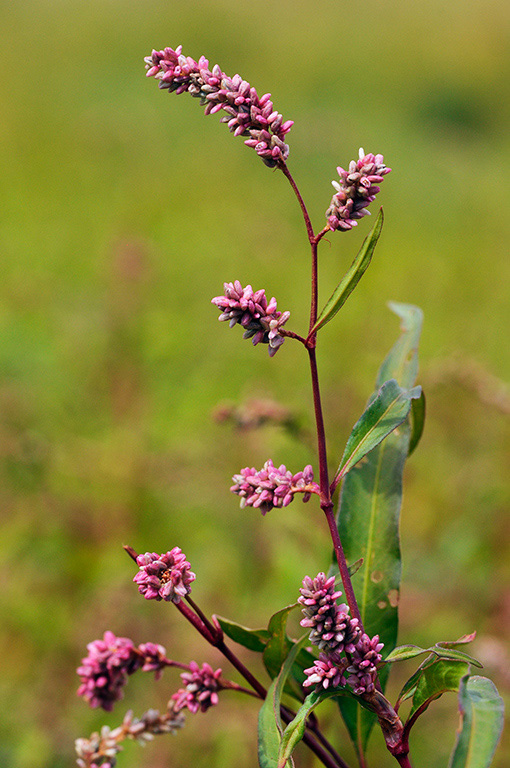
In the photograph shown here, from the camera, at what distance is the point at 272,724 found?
641mm

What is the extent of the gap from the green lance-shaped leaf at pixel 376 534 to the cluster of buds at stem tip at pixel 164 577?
24 cm

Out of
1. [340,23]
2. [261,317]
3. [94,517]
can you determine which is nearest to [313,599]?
[261,317]

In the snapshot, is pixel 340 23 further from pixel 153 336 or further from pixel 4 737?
pixel 4 737

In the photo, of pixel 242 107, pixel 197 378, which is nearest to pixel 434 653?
pixel 242 107

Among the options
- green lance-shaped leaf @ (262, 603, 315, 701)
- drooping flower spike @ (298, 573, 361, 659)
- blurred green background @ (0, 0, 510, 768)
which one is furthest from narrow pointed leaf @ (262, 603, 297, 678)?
blurred green background @ (0, 0, 510, 768)

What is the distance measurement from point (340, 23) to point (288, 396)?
797cm

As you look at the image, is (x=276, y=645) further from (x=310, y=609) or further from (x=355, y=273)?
(x=355, y=273)

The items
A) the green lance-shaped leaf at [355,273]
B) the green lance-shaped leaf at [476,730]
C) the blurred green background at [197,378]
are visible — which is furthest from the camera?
the blurred green background at [197,378]

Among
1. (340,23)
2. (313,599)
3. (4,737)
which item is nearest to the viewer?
(313,599)

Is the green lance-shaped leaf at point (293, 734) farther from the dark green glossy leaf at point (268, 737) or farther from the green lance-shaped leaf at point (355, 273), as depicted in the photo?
the green lance-shaped leaf at point (355, 273)

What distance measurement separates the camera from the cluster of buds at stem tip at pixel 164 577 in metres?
0.59

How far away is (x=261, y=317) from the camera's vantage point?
0.59 meters

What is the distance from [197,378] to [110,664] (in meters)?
2.59

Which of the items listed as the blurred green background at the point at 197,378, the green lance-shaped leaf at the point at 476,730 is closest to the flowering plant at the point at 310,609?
the green lance-shaped leaf at the point at 476,730
